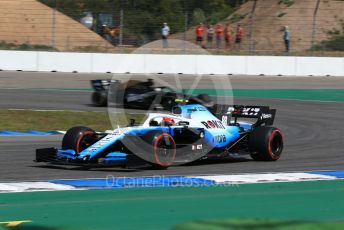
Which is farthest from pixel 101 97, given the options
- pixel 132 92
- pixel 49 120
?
pixel 49 120

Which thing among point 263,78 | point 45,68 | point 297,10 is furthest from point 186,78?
point 297,10

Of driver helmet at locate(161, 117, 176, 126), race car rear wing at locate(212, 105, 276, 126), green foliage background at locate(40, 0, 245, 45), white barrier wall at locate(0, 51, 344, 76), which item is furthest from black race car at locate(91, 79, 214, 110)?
green foliage background at locate(40, 0, 245, 45)

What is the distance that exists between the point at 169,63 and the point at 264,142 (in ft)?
59.1

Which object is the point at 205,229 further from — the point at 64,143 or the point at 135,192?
the point at 64,143

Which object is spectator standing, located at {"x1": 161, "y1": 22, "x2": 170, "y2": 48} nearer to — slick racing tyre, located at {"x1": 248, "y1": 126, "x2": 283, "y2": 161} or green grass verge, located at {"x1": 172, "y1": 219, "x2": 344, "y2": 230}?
slick racing tyre, located at {"x1": 248, "y1": 126, "x2": 283, "y2": 161}

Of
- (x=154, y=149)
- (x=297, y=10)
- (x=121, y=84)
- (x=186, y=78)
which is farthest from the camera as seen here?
(x=297, y=10)

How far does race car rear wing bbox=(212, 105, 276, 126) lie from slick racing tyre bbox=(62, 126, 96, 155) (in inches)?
83.2

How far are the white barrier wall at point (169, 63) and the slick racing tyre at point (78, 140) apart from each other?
18136 millimetres

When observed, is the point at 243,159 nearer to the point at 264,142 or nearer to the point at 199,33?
the point at 264,142

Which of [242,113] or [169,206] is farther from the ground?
[242,113]

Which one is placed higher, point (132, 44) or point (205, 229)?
point (132, 44)

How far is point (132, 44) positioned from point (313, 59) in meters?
7.25

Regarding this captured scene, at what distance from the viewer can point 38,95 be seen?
22.7 m

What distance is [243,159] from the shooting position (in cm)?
1261
